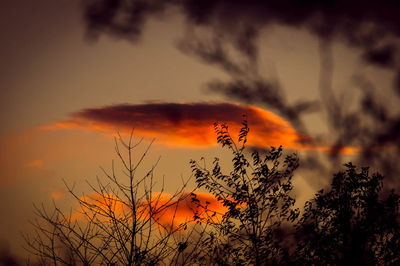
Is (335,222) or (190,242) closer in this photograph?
(190,242)

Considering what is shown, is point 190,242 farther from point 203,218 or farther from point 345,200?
point 345,200

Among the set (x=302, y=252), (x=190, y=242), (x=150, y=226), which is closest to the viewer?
(x=150, y=226)

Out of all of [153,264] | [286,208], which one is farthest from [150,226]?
[286,208]

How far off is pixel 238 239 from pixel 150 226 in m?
5.87

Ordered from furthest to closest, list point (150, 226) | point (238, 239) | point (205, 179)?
point (205, 179) < point (238, 239) < point (150, 226)

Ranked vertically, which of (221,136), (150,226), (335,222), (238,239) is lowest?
(150,226)

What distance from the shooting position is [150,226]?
1054 cm

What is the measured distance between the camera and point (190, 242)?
11.5 meters

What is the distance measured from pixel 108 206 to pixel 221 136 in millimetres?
7113

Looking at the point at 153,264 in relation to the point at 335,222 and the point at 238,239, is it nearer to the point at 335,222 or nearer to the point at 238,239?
the point at 238,239

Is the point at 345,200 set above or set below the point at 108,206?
above

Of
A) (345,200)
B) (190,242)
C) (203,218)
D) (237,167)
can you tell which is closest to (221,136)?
(237,167)

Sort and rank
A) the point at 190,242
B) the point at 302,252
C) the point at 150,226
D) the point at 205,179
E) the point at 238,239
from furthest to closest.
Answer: the point at 205,179, the point at 238,239, the point at 302,252, the point at 190,242, the point at 150,226

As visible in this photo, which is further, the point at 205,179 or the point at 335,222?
the point at 205,179
